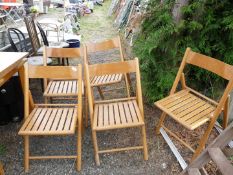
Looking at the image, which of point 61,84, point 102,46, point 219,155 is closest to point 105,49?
point 102,46

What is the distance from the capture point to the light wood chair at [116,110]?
2.37 meters

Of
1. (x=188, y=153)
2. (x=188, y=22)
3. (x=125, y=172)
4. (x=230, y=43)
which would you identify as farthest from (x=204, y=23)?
(x=125, y=172)

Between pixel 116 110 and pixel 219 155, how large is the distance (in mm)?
1135

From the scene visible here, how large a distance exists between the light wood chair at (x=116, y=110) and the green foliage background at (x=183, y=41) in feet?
2.26

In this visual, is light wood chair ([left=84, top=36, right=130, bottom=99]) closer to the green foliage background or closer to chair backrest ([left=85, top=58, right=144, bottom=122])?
the green foliage background

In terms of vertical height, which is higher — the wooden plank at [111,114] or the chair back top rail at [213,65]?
the chair back top rail at [213,65]

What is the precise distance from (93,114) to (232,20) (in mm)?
1869

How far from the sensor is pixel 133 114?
252 centimetres

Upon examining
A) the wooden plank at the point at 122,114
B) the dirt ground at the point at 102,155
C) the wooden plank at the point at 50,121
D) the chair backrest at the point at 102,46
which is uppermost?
the chair backrest at the point at 102,46

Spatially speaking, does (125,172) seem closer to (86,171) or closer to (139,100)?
(86,171)

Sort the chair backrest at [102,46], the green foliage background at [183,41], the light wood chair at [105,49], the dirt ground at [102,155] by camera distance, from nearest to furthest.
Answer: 1. the dirt ground at [102,155]
2. the green foliage background at [183,41]
3. the light wood chair at [105,49]
4. the chair backrest at [102,46]

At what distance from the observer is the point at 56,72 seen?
2.47 meters

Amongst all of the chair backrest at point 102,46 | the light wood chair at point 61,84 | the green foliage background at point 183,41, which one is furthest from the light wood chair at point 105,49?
the green foliage background at point 183,41

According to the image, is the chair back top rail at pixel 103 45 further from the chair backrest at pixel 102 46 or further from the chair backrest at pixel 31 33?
the chair backrest at pixel 31 33
